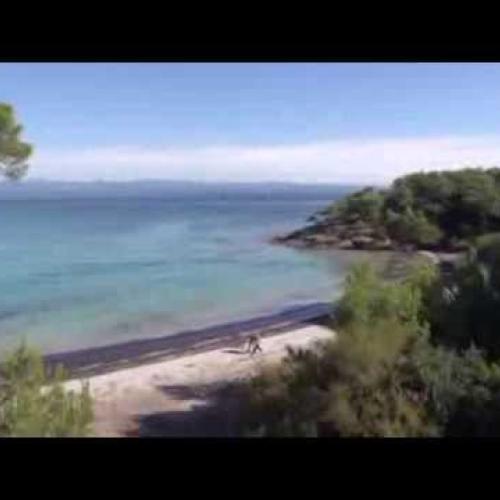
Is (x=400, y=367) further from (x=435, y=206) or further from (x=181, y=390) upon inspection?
(x=181, y=390)

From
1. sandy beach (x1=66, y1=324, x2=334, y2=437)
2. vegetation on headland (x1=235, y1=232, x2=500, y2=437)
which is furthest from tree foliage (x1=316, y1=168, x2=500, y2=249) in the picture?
sandy beach (x1=66, y1=324, x2=334, y2=437)

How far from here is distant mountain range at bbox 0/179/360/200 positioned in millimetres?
Answer: 5809

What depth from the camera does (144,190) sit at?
7.25m

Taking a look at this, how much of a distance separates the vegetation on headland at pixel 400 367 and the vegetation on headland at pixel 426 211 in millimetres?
281

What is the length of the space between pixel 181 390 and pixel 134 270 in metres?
5.35

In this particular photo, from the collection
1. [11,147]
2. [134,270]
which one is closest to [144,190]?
[11,147]

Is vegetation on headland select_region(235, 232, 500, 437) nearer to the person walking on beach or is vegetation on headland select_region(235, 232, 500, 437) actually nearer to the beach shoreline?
A: the person walking on beach

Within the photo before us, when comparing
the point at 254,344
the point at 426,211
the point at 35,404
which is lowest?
the point at 254,344

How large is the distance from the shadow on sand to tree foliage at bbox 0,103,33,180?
2098 mm

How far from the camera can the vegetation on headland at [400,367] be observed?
4664mm

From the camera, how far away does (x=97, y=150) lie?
9.77 meters

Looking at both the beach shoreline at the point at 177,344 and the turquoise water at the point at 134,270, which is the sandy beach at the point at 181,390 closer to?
the beach shoreline at the point at 177,344
